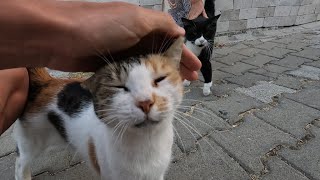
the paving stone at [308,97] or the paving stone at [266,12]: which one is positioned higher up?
the paving stone at [308,97]

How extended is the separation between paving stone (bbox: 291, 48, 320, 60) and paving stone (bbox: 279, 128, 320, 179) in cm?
222

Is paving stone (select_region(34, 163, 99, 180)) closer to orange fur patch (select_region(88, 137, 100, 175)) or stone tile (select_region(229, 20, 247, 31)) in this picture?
orange fur patch (select_region(88, 137, 100, 175))

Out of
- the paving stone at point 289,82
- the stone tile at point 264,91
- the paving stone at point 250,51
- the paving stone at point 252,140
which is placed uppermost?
the paving stone at point 252,140

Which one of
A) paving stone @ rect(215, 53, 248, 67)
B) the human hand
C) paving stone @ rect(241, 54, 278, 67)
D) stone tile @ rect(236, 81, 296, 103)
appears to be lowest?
paving stone @ rect(215, 53, 248, 67)

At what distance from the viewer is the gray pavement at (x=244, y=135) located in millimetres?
1657

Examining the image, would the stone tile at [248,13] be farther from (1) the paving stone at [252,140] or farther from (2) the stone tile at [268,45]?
(1) the paving stone at [252,140]

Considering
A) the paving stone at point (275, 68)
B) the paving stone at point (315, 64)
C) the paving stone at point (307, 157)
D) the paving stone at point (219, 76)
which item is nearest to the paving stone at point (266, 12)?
the paving stone at point (315, 64)

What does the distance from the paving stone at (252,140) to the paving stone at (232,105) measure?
138 millimetres

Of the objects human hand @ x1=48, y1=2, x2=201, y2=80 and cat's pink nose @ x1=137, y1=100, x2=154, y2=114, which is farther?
cat's pink nose @ x1=137, y1=100, x2=154, y2=114

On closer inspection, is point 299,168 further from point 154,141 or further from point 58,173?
point 58,173

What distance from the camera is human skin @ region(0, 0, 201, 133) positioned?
0.74 m

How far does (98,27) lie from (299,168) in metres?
1.35

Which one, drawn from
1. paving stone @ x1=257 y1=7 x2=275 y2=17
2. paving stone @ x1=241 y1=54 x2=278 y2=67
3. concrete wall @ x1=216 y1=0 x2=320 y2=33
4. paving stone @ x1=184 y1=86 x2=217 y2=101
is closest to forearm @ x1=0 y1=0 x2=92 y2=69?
paving stone @ x1=184 y1=86 x2=217 y2=101

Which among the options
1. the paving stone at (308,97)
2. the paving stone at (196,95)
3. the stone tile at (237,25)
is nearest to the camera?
the paving stone at (308,97)
